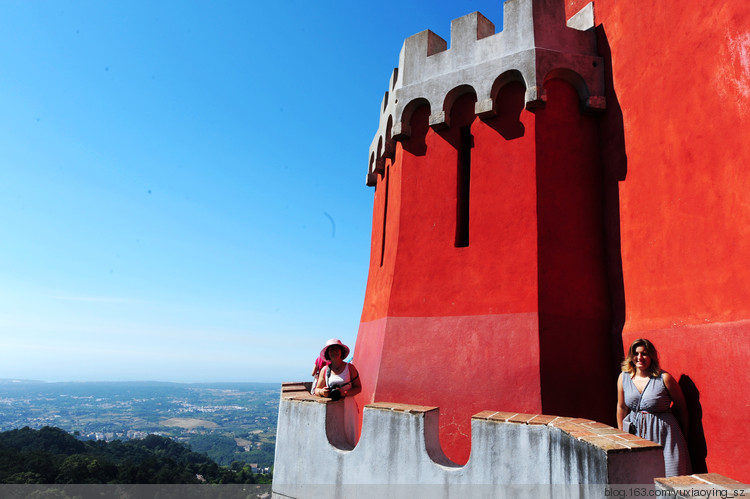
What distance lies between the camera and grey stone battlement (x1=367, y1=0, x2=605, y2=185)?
21.7 ft

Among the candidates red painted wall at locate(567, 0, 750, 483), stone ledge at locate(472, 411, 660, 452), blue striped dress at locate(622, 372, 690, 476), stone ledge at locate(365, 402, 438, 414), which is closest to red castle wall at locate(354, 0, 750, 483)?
red painted wall at locate(567, 0, 750, 483)

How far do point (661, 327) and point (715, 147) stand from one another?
6.54 feet

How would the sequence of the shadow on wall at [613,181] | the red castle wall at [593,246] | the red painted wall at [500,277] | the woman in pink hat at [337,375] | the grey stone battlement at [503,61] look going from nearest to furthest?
the red castle wall at [593,246] → the woman in pink hat at [337,375] → the red painted wall at [500,277] → the shadow on wall at [613,181] → the grey stone battlement at [503,61]

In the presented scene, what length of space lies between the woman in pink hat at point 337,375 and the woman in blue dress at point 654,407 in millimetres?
3046

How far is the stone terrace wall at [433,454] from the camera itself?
3.44 m

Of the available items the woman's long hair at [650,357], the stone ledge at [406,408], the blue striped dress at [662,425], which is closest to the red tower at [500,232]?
A: the woman's long hair at [650,357]

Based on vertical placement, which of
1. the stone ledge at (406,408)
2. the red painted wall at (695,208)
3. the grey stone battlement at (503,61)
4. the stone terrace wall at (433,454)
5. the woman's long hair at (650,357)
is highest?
the grey stone battlement at (503,61)

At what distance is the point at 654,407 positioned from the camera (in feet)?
15.1

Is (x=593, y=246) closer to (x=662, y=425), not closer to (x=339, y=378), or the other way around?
(x=662, y=425)

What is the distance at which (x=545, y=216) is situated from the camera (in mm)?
6277

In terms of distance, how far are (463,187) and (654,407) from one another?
12.4 ft

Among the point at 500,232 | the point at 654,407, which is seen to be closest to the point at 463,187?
the point at 500,232

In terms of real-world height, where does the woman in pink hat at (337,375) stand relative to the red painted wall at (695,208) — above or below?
below

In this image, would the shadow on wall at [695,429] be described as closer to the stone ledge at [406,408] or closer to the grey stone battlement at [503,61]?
the stone ledge at [406,408]
